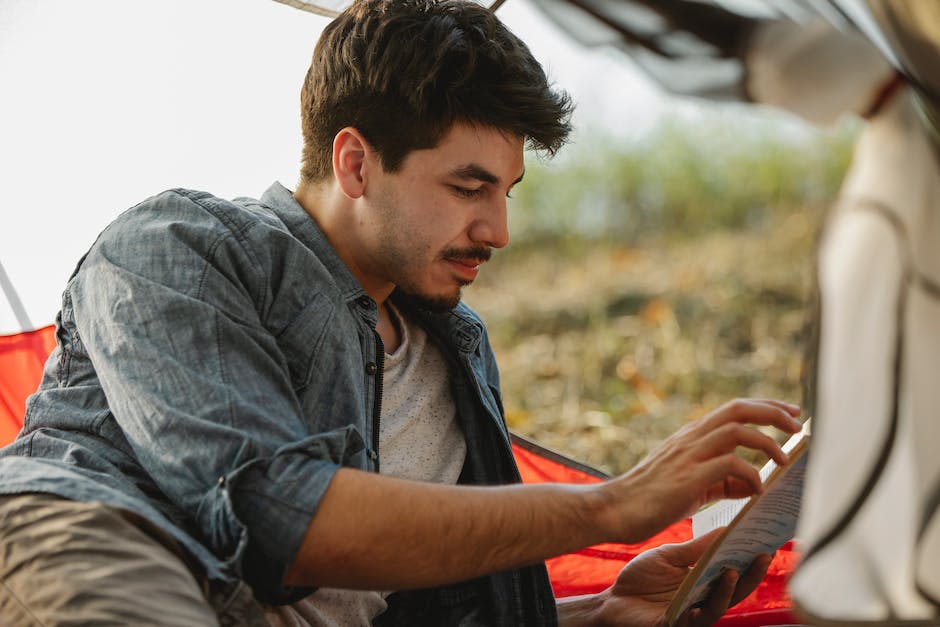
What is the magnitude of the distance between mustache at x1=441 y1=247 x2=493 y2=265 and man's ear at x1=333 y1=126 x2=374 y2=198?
0.13 meters

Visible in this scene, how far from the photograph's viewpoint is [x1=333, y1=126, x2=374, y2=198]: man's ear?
135 centimetres

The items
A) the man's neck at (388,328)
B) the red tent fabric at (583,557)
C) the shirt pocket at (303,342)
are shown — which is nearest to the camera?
the shirt pocket at (303,342)

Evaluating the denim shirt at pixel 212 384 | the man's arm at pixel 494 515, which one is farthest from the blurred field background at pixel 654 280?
the man's arm at pixel 494 515

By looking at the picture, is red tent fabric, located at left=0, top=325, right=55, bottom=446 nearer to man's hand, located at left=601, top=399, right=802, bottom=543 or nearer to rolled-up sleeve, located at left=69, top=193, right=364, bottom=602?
rolled-up sleeve, located at left=69, top=193, right=364, bottom=602

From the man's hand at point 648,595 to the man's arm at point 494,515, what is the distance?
380 millimetres

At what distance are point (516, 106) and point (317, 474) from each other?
573 millimetres

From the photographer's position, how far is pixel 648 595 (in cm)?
142

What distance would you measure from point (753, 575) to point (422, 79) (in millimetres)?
704

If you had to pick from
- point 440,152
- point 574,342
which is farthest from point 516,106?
point 574,342

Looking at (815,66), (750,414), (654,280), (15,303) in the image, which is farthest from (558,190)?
(815,66)

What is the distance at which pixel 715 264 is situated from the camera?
3371mm

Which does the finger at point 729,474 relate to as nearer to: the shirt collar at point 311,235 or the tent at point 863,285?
the tent at point 863,285

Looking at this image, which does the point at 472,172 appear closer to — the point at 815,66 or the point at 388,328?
the point at 388,328

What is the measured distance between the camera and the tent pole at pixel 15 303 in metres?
1.73
